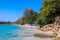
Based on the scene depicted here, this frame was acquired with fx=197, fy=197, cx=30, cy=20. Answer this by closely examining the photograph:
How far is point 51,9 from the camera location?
187 ft

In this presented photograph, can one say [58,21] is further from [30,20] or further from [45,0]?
[30,20]

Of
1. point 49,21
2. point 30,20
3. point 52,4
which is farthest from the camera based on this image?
point 30,20

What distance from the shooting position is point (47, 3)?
193ft

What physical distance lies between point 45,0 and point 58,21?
429 inches

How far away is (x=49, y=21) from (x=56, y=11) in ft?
20.9

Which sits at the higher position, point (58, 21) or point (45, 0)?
point (45, 0)

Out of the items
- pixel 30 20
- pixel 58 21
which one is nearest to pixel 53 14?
pixel 58 21

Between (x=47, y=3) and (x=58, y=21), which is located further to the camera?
(x=47, y=3)

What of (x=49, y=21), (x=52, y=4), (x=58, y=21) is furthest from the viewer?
(x=49, y=21)

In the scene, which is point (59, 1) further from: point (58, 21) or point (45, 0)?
point (58, 21)

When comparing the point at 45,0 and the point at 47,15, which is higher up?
the point at 45,0

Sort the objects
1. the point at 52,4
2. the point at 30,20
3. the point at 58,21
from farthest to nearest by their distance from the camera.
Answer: the point at 30,20 → the point at 52,4 → the point at 58,21

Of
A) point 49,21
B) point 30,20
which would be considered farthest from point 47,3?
point 30,20

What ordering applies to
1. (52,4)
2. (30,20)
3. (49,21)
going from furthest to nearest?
(30,20), (49,21), (52,4)
